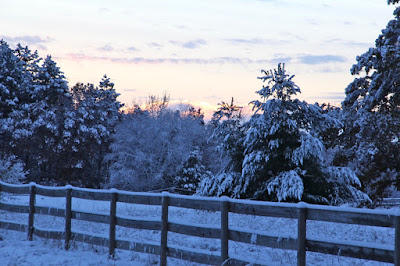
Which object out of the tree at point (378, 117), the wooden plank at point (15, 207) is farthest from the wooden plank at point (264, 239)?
the tree at point (378, 117)

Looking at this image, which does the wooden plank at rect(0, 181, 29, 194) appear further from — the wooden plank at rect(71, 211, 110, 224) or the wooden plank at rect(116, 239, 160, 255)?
the wooden plank at rect(116, 239, 160, 255)

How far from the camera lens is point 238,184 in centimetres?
2256

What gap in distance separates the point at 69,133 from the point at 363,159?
106 ft

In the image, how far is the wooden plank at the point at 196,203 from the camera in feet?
27.9

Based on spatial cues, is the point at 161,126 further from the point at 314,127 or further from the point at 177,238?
the point at 177,238

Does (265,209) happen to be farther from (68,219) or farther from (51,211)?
(51,211)

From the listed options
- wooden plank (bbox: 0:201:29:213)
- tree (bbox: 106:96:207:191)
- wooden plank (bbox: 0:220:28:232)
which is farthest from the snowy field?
tree (bbox: 106:96:207:191)

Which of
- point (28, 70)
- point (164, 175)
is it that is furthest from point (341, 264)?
point (28, 70)

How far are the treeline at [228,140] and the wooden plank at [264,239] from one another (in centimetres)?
1181

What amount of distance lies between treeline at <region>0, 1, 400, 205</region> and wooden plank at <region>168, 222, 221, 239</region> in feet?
37.2

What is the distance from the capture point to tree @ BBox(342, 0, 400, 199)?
24.8 metres

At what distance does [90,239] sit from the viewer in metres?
10.7

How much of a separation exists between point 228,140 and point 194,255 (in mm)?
15052

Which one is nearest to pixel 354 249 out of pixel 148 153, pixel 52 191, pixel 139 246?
pixel 139 246
